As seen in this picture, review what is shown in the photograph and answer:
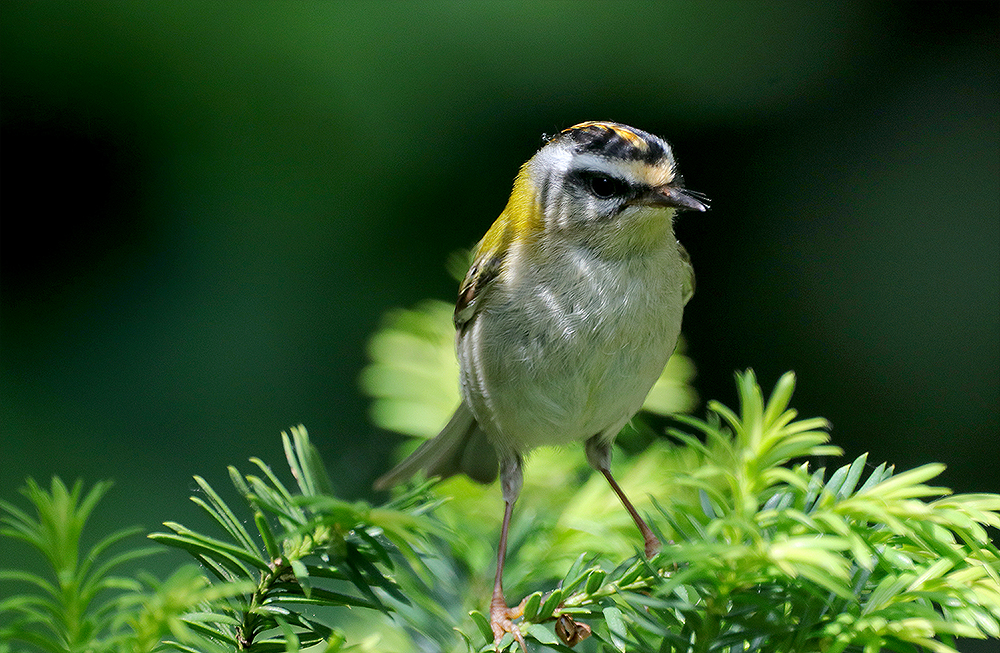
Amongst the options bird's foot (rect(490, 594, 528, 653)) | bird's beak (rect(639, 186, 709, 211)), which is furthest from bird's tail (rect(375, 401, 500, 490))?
bird's beak (rect(639, 186, 709, 211))

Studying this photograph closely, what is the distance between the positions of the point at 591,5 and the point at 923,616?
1.33m

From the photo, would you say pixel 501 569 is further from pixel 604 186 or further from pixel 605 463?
pixel 604 186

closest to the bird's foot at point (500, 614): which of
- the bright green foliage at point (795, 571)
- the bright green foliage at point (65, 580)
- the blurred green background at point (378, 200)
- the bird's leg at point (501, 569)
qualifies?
the bird's leg at point (501, 569)

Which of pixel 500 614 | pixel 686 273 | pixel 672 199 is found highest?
Answer: pixel 672 199

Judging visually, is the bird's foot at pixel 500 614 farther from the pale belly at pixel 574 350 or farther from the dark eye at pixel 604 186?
the dark eye at pixel 604 186

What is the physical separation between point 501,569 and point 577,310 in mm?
339

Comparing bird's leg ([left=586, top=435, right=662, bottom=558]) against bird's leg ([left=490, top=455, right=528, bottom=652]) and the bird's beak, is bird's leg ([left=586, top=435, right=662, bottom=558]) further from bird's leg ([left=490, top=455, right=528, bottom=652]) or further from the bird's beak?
the bird's beak

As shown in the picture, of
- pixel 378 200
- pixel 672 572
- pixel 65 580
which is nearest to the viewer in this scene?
pixel 65 580

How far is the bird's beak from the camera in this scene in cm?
100

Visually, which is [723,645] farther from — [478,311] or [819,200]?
[819,200]

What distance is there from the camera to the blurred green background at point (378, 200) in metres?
1.44

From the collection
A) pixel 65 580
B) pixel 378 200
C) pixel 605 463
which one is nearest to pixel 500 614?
pixel 605 463

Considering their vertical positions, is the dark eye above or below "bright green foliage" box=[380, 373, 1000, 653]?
above

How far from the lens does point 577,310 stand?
40.5 inches
